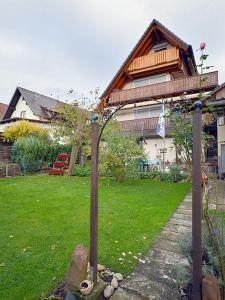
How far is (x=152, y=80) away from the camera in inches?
710

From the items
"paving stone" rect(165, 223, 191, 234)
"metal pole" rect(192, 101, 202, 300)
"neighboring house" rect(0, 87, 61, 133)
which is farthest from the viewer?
"neighboring house" rect(0, 87, 61, 133)

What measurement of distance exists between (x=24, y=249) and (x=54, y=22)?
863 cm

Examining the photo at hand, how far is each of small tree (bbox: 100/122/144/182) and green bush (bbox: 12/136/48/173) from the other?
633cm

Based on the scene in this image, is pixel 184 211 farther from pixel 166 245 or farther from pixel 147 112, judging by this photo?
pixel 147 112

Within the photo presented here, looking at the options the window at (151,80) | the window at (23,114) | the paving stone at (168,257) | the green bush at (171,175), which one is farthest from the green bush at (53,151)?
the paving stone at (168,257)

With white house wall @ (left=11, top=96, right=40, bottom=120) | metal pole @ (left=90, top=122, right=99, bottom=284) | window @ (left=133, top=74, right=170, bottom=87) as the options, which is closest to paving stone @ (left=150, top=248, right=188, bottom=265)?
metal pole @ (left=90, top=122, right=99, bottom=284)

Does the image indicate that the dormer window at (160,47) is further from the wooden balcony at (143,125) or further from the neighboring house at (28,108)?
the neighboring house at (28,108)

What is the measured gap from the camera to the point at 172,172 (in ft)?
35.4

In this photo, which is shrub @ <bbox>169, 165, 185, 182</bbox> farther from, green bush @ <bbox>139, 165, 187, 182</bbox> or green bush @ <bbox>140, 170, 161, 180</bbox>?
green bush @ <bbox>140, 170, 161, 180</bbox>

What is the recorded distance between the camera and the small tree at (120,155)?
9.35 metres

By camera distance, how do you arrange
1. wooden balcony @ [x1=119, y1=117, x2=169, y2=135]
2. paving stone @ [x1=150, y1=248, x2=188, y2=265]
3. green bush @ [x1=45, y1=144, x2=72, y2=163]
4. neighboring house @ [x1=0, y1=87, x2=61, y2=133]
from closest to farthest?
1. paving stone @ [x1=150, y1=248, x2=188, y2=265]
2. green bush @ [x1=45, y1=144, x2=72, y2=163]
3. wooden balcony @ [x1=119, y1=117, x2=169, y2=135]
4. neighboring house @ [x1=0, y1=87, x2=61, y2=133]

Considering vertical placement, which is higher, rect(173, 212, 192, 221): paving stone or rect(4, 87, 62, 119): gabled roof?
rect(4, 87, 62, 119): gabled roof

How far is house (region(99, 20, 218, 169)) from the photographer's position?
1588 cm

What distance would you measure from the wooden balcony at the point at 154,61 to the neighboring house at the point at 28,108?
10822mm
